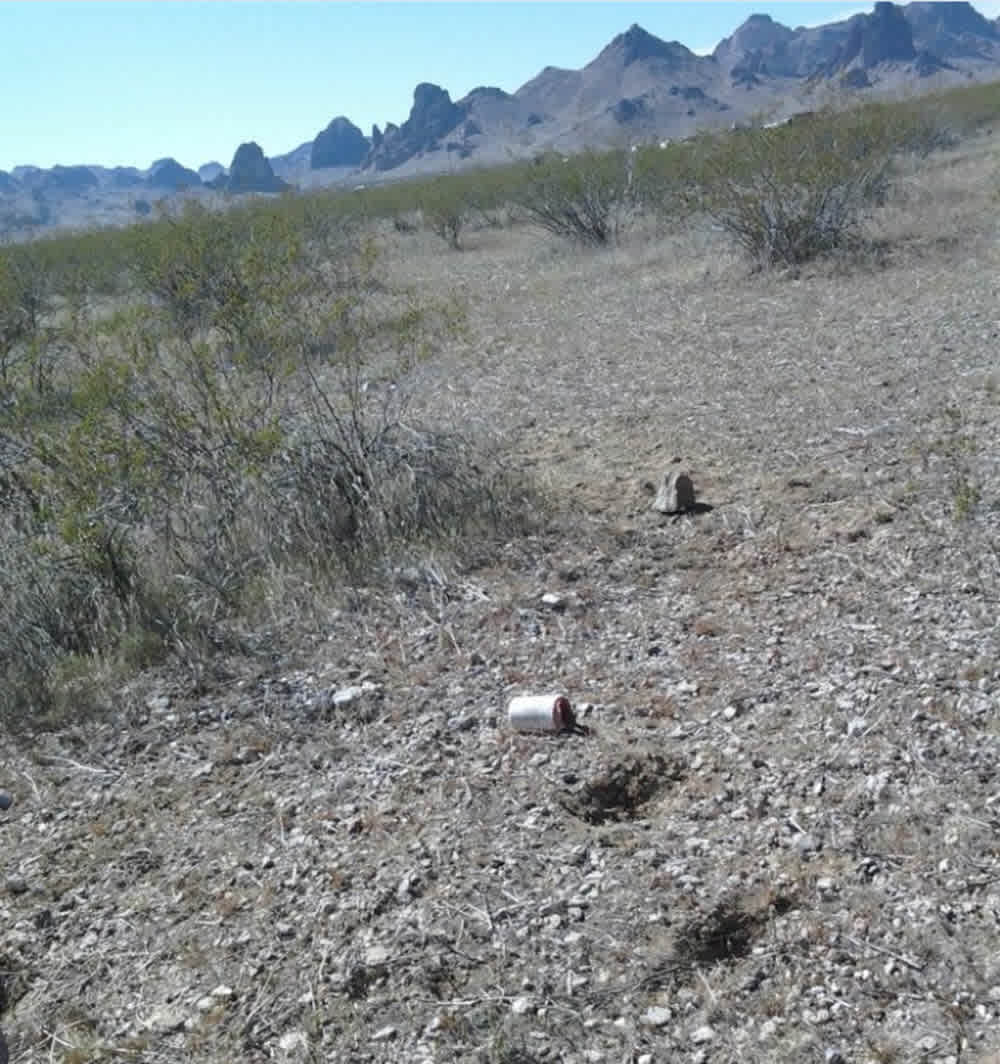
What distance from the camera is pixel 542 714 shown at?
15.1ft

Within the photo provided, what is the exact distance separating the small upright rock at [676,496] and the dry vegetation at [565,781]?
0.63 feet

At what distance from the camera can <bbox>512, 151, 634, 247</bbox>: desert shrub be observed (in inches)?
772

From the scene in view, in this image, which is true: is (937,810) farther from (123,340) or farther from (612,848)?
(123,340)

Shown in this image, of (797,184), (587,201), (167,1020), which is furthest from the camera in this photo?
(587,201)

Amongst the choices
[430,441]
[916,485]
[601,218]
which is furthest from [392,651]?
[601,218]

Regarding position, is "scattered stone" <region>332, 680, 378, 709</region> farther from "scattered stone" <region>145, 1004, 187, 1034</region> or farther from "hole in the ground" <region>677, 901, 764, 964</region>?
"hole in the ground" <region>677, 901, 764, 964</region>

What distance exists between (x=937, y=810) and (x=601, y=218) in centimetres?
1702

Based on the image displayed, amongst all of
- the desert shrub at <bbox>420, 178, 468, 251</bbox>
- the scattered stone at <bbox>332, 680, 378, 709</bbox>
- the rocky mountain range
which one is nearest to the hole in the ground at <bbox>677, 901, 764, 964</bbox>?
the scattered stone at <bbox>332, 680, 378, 709</bbox>

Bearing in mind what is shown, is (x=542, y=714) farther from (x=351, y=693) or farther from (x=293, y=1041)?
(x=293, y=1041)

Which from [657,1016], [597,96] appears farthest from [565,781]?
[597,96]

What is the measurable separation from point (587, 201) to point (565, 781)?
55.1 ft

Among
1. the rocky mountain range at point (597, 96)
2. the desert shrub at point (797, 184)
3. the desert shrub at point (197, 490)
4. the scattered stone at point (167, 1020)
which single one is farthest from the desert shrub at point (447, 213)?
the rocky mountain range at point (597, 96)

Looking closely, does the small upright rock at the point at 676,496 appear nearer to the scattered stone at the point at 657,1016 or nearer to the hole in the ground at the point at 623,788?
the hole in the ground at the point at 623,788

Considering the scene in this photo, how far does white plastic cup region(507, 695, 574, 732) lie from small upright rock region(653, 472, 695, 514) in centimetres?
222
